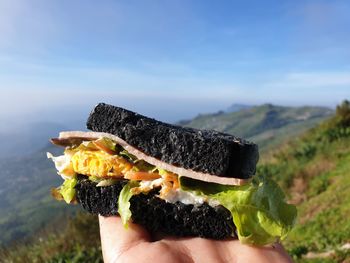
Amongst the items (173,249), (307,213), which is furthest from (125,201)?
(307,213)

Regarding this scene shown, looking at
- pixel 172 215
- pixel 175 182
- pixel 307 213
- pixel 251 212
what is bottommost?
pixel 307 213

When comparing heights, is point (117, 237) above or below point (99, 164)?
below

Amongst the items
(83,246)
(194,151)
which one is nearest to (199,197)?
(194,151)

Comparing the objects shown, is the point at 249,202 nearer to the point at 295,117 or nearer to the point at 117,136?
the point at 117,136

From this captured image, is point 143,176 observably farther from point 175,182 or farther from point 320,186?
point 320,186

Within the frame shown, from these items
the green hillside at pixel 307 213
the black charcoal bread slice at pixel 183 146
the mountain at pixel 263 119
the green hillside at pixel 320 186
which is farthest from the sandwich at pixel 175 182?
the mountain at pixel 263 119

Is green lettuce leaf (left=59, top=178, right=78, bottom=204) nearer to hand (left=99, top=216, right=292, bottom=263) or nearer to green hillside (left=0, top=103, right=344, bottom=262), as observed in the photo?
hand (left=99, top=216, right=292, bottom=263)

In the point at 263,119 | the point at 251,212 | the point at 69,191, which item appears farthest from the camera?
the point at 263,119

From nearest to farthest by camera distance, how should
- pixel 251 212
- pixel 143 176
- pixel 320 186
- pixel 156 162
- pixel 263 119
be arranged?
pixel 251 212 < pixel 156 162 < pixel 143 176 < pixel 320 186 < pixel 263 119

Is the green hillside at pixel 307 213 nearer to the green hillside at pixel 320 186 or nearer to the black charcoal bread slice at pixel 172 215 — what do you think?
the green hillside at pixel 320 186
